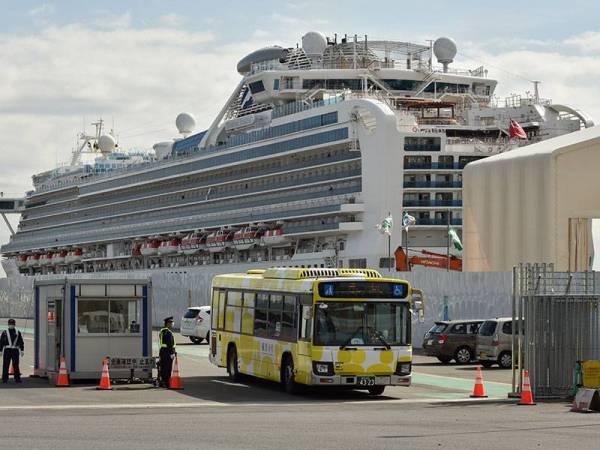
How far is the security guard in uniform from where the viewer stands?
26.2 m

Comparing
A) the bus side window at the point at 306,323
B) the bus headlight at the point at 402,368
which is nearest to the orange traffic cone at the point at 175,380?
the bus side window at the point at 306,323

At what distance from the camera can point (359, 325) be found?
80.4 ft

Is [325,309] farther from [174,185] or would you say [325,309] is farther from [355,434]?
[174,185]

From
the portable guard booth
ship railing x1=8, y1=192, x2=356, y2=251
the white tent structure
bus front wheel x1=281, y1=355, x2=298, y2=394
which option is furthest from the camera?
ship railing x1=8, y1=192, x2=356, y2=251

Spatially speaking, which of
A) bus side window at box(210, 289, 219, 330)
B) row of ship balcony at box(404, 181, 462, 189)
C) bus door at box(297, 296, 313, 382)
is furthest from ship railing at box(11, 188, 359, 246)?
bus door at box(297, 296, 313, 382)

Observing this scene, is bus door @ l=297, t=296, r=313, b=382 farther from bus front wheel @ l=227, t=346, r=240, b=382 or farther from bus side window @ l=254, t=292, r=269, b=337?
bus front wheel @ l=227, t=346, r=240, b=382

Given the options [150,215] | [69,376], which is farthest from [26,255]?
[69,376]

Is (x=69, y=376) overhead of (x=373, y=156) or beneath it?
beneath

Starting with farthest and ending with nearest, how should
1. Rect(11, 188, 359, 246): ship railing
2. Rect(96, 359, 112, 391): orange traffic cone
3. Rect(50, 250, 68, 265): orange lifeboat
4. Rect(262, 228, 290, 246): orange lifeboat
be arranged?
Rect(50, 250, 68, 265): orange lifeboat → Rect(262, 228, 290, 246): orange lifeboat → Rect(11, 188, 359, 246): ship railing → Rect(96, 359, 112, 391): orange traffic cone

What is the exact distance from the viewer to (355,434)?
1725 cm

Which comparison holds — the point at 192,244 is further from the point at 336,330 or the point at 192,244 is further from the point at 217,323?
the point at 336,330

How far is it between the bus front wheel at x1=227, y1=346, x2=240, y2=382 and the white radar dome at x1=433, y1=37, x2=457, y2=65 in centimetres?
5630

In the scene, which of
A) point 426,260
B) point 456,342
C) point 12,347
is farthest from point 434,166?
point 12,347

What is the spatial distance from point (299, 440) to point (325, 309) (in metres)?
8.16
